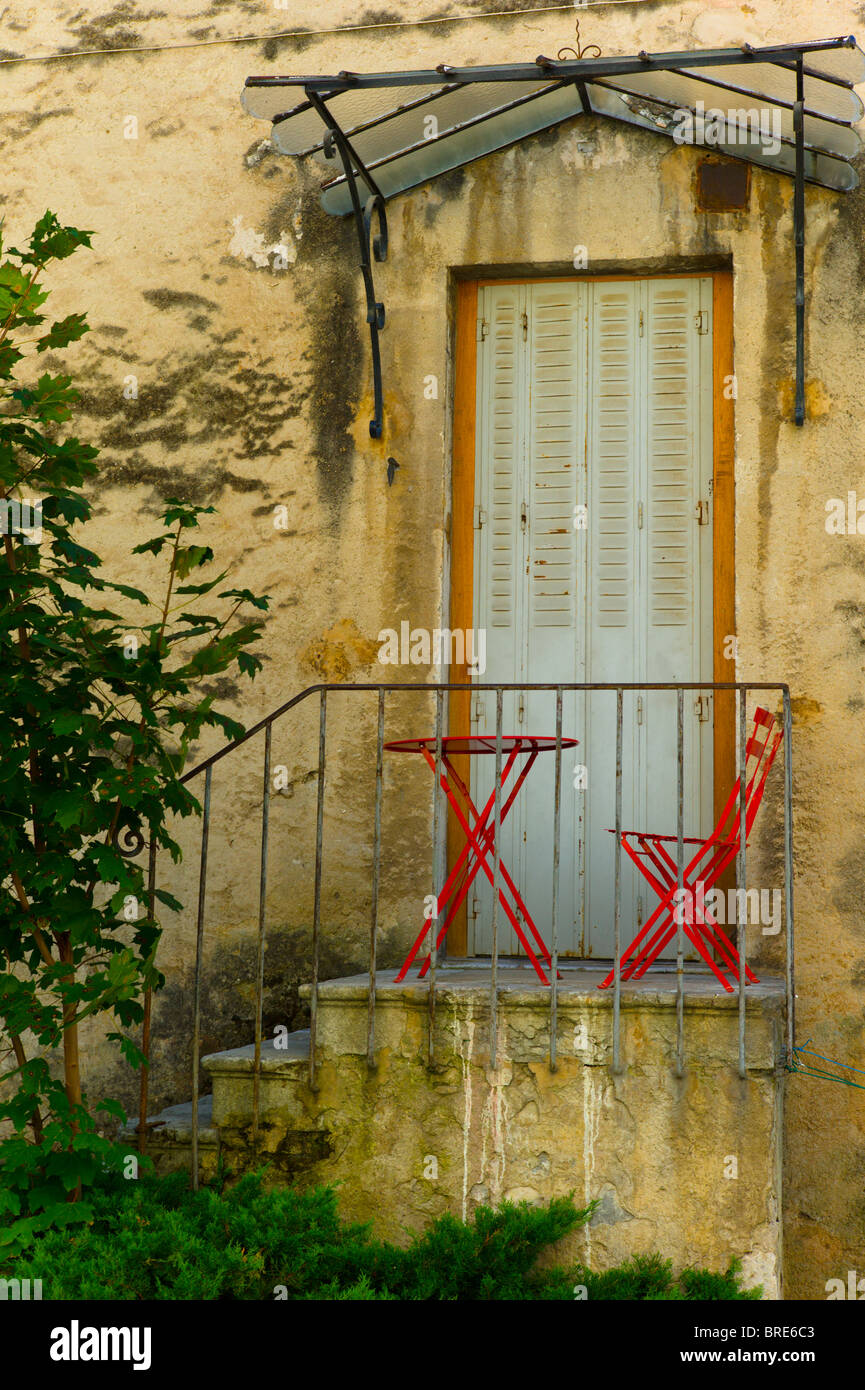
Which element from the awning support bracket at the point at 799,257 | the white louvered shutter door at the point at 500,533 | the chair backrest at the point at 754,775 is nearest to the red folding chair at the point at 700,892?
the chair backrest at the point at 754,775

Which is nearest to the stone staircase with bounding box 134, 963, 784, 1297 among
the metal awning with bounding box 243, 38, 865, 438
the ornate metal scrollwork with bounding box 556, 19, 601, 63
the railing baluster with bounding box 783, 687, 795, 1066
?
the railing baluster with bounding box 783, 687, 795, 1066

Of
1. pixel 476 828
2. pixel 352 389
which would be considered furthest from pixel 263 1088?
pixel 352 389

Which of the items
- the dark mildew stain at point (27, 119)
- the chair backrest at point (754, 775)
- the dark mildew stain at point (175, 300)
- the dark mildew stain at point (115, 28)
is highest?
the dark mildew stain at point (115, 28)

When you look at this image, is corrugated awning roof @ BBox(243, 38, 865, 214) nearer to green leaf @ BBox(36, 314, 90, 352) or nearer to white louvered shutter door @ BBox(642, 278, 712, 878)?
white louvered shutter door @ BBox(642, 278, 712, 878)

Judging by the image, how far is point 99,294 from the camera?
5.95 meters

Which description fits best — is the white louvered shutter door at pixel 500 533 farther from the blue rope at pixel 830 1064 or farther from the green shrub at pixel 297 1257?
the green shrub at pixel 297 1257

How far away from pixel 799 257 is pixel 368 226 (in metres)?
1.72

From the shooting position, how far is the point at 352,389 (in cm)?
565

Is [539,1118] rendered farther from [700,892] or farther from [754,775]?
[754,775]

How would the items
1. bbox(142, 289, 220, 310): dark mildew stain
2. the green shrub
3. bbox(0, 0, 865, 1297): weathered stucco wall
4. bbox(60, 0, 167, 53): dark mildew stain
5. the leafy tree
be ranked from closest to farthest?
the green shrub
the leafy tree
bbox(0, 0, 865, 1297): weathered stucco wall
bbox(142, 289, 220, 310): dark mildew stain
bbox(60, 0, 167, 53): dark mildew stain

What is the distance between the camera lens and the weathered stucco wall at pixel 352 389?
5.15 meters

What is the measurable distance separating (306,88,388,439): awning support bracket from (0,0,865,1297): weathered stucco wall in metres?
0.07

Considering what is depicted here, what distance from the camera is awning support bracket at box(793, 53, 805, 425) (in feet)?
16.1
